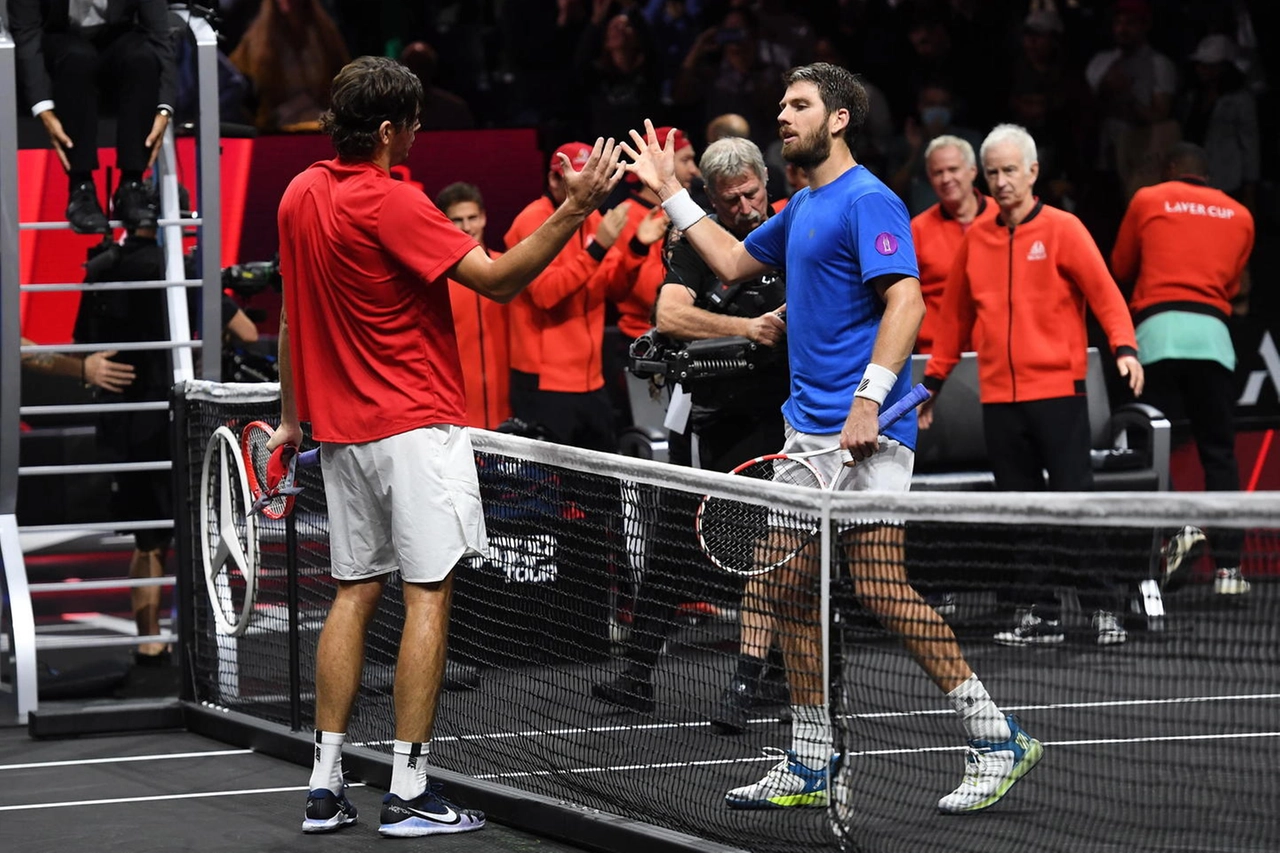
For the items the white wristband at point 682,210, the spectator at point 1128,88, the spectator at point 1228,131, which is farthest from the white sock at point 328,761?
the spectator at point 1228,131

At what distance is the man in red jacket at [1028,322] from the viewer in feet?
28.8

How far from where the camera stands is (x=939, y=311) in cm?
955

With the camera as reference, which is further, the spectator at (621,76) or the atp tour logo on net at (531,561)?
the spectator at (621,76)

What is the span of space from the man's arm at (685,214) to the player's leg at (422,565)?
1008 millimetres

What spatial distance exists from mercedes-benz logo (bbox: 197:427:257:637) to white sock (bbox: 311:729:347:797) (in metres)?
1.23

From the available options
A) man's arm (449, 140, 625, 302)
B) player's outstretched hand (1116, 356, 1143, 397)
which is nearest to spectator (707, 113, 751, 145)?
player's outstretched hand (1116, 356, 1143, 397)

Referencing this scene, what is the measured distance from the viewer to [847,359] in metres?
5.70

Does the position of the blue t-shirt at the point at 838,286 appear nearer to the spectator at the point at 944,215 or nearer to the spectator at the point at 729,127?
the spectator at the point at 944,215

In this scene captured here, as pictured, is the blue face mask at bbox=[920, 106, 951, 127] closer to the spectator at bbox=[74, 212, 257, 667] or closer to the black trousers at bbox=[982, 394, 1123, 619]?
the black trousers at bbox=[982, 394, 1123, 619]

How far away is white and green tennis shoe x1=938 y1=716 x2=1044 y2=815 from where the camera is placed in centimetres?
545

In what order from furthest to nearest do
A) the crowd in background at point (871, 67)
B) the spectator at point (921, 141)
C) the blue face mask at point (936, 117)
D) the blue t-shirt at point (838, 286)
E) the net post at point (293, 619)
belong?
1. the crowd in background at point (871, 67)
2. the blue face mask at point (936, 117)
3. the spectator at point (921, 141)
4. the net post at point (293, 619)
5. the blue t-shirt at point (838, 286)

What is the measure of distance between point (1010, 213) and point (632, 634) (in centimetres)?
378

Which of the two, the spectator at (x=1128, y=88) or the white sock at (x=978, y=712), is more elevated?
the spectator at (x=1128, y=88)

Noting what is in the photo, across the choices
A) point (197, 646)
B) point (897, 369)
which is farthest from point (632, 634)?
point (197, 646)
